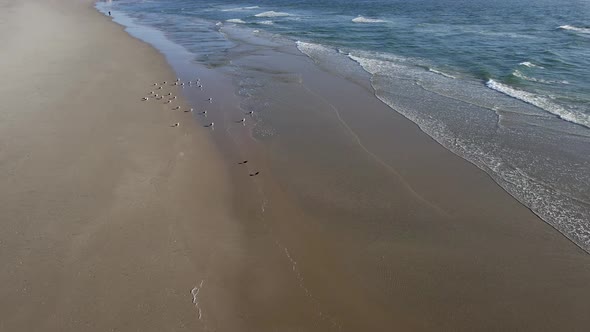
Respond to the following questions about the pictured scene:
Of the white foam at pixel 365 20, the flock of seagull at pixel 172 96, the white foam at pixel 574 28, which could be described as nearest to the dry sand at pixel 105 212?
the flock of seagull at pixel 172 96

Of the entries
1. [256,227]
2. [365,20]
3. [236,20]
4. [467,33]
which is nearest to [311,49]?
[467,33]

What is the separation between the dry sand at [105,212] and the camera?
6.44m

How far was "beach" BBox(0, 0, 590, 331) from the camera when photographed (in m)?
6.45

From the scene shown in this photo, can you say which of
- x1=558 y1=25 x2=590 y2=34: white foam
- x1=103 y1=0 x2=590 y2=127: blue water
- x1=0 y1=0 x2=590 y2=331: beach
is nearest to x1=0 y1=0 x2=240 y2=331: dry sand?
x1=0 y1=0 x2=590 y2=331: beach

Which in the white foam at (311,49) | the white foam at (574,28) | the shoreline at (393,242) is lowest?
the shoreline at (393,242)

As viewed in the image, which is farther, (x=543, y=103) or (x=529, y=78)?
(x=529, y=78)

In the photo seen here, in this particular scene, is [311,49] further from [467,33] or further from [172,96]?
[467,33]

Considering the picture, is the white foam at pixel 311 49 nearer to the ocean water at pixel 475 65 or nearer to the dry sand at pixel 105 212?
the ocean water at pixel 475 65

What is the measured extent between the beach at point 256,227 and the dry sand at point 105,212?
37 mm

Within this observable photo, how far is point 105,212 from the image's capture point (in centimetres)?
856

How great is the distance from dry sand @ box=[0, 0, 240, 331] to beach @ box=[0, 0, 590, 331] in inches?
1.4

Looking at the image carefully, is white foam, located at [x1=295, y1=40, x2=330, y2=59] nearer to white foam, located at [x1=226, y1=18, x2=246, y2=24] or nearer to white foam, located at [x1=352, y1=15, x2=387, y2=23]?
white foam, located at [x1=352, y1=15, x2=387, y2=23]

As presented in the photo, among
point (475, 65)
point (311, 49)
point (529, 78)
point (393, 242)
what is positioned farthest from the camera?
point (311, 49)

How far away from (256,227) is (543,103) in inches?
524
